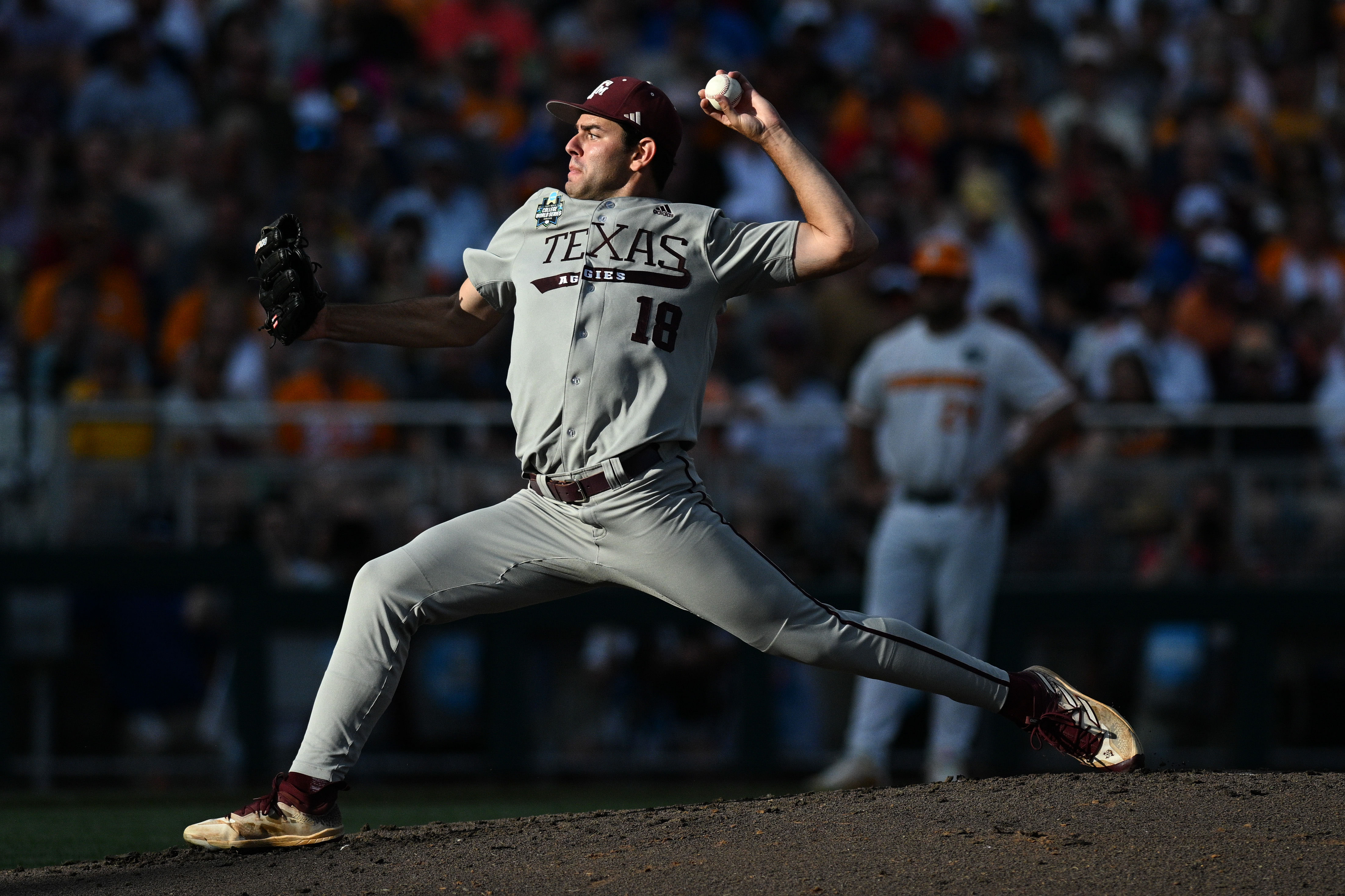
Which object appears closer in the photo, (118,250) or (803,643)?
(803,643)

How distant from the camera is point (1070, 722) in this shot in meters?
5.16

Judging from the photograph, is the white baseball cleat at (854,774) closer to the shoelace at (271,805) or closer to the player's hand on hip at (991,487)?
the player's hand on hip at (991,487)

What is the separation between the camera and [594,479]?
4.69 m

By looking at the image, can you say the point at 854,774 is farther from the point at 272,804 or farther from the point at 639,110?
the point at 639,110

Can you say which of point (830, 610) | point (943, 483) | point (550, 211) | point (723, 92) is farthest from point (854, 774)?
point (723, 92)

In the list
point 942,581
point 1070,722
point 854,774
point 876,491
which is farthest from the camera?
point 876,491

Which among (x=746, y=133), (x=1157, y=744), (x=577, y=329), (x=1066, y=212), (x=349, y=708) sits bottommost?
(x=1157, y=744)

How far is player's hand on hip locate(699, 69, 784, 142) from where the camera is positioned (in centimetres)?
464

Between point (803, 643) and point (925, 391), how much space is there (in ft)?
12.0

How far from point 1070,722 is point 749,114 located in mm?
2070

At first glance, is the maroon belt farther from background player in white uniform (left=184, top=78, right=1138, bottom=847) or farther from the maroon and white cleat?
the maroon and white cleat

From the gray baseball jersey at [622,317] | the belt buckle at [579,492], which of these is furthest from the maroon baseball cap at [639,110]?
the belt buckle at [579,492]

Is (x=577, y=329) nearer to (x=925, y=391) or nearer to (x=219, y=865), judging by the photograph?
(x=219, y=865)

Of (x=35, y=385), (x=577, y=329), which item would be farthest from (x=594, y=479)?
(x=35, y=385)
